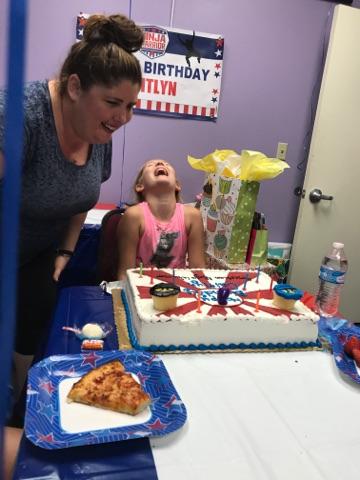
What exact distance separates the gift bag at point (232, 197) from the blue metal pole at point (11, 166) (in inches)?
67.9

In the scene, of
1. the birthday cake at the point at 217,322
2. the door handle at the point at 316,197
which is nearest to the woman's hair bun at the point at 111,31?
the birthday cake at the point at 217,322

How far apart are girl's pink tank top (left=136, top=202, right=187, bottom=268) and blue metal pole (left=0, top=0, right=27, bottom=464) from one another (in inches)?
55.8

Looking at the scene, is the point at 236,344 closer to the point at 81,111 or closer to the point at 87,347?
the point at 87,347

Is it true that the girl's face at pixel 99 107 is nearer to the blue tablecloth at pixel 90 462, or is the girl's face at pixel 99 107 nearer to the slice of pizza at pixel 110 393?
the slice of pizza at pixel 110 393

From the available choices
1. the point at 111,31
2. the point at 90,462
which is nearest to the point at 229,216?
the point at 111,31

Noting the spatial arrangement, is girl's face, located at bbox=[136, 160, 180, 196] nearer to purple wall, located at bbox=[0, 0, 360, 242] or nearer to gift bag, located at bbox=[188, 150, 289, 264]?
gift bag, located at bbox=[188, 150, 289, 264]

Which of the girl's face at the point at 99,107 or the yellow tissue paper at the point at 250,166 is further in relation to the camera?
the yellow tissue paper at the point at 250,166

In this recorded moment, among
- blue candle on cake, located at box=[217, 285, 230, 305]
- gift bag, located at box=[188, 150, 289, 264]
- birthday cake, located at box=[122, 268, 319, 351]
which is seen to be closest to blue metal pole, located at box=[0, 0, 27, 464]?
birthday cake, located at box=[122, 268, 319, 351]

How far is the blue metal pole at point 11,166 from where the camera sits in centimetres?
25

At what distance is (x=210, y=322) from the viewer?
108 centimetres

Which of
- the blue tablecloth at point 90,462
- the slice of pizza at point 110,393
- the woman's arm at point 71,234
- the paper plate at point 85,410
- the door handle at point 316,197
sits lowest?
the blue tablecloth at point 90,462

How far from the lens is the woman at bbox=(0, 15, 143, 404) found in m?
1.18

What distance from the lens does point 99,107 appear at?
120 cm

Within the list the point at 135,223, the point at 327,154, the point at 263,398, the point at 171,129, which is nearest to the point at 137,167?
the point at 171,129
